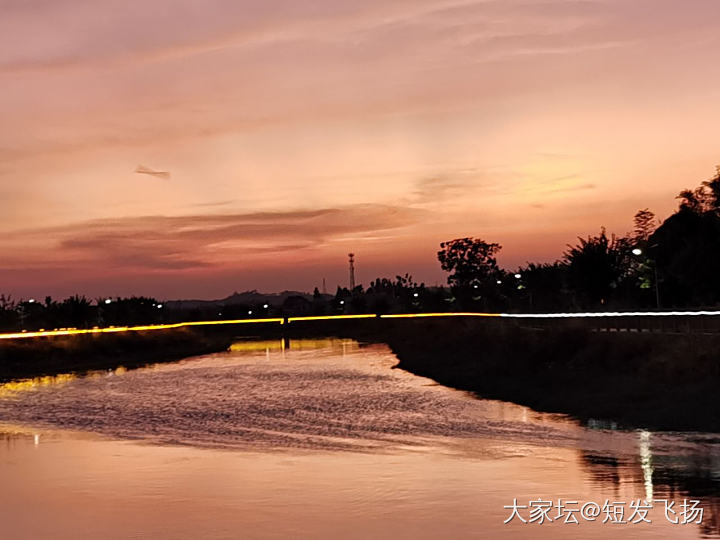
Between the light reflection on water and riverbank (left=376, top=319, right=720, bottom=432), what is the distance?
2.28 metres

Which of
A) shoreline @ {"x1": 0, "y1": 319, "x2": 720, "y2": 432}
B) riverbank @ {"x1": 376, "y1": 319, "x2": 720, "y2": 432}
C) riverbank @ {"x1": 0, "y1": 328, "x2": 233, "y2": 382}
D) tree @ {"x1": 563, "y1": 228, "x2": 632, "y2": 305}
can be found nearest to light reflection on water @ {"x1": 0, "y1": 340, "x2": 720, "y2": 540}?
riverbank @ {"x1": 376, "y1": 319, "x2": 720, "y2": 432}

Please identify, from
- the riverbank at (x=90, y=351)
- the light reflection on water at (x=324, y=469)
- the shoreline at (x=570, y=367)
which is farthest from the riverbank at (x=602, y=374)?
the riverbank at (x=90, y=351)

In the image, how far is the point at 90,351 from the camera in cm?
10750

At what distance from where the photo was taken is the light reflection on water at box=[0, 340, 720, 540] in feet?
69.4

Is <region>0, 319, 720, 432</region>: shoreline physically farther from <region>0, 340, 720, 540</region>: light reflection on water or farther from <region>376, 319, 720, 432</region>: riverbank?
<region>0, 340, 720, 540</region>: light reflection on water

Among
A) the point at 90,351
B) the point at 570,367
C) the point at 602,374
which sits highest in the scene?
the point at 90,351

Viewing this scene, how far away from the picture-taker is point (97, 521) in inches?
862

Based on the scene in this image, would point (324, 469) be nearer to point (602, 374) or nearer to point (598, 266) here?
point (602, 374)

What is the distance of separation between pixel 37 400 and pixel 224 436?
24253mm

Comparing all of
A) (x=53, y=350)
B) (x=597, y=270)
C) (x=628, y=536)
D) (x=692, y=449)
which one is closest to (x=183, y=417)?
(x=692, y=449)

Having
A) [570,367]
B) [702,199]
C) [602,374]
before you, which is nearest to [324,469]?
[602,374]

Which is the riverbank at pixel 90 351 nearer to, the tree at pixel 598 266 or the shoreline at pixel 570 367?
the shoreline at pixel 570 367

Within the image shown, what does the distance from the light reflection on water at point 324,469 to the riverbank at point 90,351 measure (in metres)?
39.9

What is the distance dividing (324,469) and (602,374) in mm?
24627
